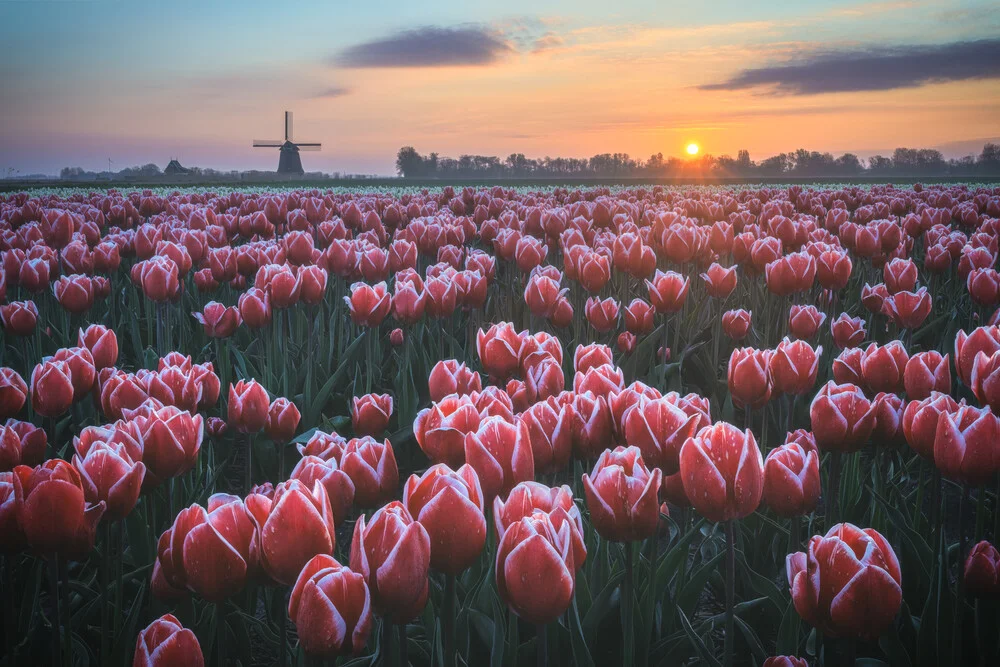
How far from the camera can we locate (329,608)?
1.33m

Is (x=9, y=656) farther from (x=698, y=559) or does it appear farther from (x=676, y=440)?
(x=698, y=559)

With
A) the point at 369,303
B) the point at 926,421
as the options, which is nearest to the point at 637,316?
the point at 369,303

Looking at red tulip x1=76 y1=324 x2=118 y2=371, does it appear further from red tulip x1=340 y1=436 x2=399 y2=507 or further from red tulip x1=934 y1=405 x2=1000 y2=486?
red tulip x1=934 y1=405 x2=1000 y2=486

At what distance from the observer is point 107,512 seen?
180 cm

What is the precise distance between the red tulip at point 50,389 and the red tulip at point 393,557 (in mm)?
1729

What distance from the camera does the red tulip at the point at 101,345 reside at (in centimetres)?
317

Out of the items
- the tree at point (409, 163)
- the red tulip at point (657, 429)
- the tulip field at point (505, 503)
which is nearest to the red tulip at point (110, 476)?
the tulip field at point (505, 503)

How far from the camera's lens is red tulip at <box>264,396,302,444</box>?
2.81 meters

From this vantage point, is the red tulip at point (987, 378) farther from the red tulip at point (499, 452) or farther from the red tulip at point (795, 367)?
the red tulip at point (499, 452)

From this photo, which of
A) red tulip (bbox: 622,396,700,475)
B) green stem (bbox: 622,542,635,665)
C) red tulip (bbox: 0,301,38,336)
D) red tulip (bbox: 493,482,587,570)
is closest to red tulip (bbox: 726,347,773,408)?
red tulip (bbox: 622,396,700,475)

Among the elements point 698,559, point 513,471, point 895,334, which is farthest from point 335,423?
point 895,334

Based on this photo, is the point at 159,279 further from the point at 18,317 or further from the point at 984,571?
the point at 984,571

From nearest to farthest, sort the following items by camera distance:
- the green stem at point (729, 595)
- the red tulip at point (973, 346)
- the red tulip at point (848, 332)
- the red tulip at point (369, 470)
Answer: the green stem at point (729, 595), the red tulip at point (369, 470), the red tulip at point (973, 346), the red tulip at point (848, 332)

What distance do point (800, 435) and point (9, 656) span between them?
2.43 metres
